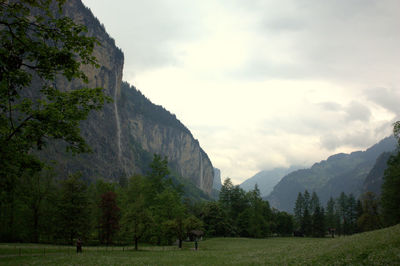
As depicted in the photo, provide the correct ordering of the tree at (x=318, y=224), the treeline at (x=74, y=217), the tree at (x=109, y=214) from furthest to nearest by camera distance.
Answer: the tree at (x=318, y=224) < the tree at (x=109, y=214) < the treeline at (x=74, y=217)

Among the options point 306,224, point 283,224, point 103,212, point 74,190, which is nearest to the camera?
point 74,190

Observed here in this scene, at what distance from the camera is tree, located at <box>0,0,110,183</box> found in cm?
1035

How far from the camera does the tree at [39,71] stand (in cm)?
1035

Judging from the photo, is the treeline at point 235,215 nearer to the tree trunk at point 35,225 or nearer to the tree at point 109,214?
the tree at point 109,214

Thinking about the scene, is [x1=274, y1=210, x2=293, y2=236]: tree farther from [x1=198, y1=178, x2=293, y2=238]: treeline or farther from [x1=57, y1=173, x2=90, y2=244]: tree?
[x1=57, y1=173, x2=90, y2=244]: tree

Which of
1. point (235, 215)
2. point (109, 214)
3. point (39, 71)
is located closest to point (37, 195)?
point (109, 214)

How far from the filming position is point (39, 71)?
38.1 ft

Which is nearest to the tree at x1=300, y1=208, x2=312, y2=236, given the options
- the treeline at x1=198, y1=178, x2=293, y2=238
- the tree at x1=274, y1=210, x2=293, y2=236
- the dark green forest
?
the dark green forest

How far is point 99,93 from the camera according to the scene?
525 inches

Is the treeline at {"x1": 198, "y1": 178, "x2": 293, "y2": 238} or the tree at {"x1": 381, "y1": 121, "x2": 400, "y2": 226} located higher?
the tree at {"x1": 381, "y1": 121, "x2": 400, "y2": 226}

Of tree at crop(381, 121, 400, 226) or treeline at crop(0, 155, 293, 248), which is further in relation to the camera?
tree at crop(381, 121, 400, 226)

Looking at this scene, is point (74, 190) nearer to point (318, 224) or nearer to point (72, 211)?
point (72, 211)

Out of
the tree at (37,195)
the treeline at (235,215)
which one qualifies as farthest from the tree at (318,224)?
the tree at (37,195)

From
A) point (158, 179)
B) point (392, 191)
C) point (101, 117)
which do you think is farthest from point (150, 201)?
point (101, 117)
